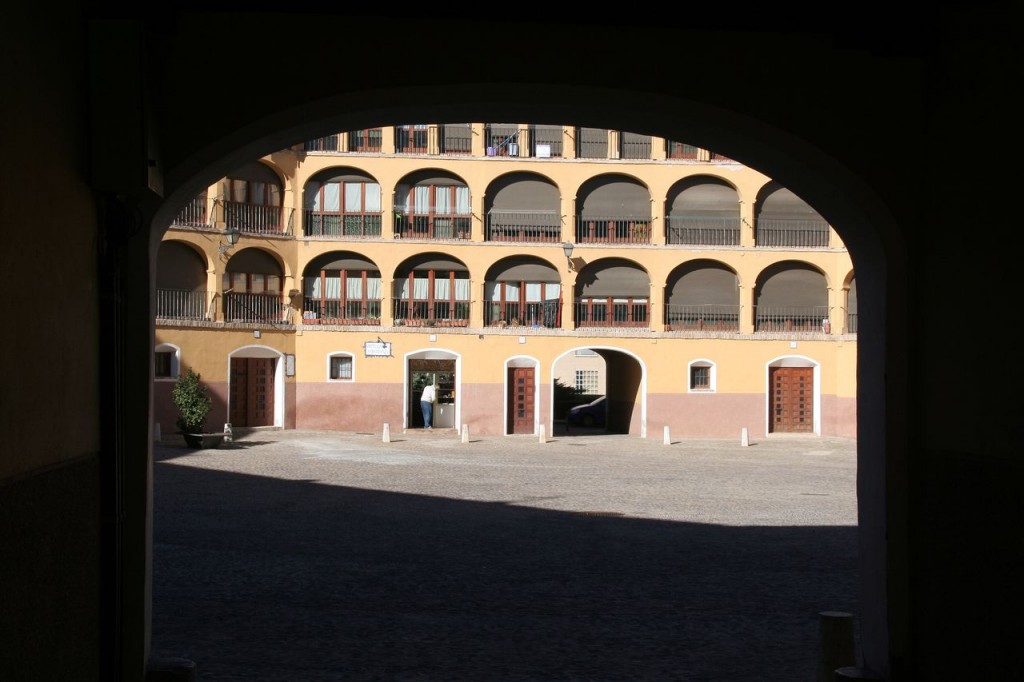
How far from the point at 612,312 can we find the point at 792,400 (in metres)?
6.89

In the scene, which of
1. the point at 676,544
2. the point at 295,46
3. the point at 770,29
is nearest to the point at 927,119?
the point at 770,29

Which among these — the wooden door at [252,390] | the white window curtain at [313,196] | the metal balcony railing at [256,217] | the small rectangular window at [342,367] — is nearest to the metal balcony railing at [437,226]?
the white window curtain at [313,196]

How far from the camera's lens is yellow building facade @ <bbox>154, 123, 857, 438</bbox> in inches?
1623

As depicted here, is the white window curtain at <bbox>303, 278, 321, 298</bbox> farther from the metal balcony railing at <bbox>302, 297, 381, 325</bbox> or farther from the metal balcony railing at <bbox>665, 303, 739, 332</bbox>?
the metal balcony railing at <bbox>665, 303, 739, 332</bbox>

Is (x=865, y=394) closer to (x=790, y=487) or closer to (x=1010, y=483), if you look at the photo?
(x=1010, y=483)

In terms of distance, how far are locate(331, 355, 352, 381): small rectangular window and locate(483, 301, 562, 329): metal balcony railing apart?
4.77 m

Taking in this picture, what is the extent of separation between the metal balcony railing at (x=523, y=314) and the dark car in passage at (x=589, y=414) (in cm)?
581

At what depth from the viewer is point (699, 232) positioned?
42.5m

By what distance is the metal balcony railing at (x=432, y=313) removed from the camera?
4197cm

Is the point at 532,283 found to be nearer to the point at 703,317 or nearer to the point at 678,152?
the point at 703,317

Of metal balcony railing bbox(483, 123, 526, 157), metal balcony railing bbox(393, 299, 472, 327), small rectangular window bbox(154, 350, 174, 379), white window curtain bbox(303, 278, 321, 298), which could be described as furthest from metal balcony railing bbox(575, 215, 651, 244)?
small rectangular window bbox(154, 350, 174, 379)

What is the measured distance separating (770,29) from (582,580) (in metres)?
6.91

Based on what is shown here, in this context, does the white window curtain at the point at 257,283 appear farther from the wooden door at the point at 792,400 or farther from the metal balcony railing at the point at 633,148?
the wooden door at the point at 792,400

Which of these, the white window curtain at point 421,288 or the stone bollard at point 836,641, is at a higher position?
the white window curtain at point 421,288
